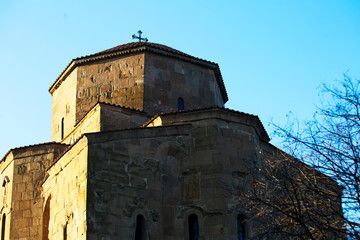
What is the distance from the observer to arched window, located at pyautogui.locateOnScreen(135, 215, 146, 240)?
15.3 metres

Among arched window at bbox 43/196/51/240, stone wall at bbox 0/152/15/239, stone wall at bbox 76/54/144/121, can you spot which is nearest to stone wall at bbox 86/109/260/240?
stone wall at bbox 76/54/144/121

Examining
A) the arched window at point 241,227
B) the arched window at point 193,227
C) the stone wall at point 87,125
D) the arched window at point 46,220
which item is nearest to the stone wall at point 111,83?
the stone wall at point 87,125

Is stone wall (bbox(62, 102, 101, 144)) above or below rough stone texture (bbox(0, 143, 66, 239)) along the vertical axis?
above

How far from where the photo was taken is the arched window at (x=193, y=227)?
15844mm

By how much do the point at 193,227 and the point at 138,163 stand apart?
209cm

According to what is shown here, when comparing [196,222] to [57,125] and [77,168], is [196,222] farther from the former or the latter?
[57,125]

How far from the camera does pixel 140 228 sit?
1543 cm

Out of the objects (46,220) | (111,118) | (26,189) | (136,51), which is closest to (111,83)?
(136,51)

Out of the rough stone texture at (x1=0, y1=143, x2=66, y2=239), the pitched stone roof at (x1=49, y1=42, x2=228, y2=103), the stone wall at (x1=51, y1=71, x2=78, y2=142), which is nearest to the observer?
the rough stone texture at (x1=0, y1=143, x2=66, y2=239)

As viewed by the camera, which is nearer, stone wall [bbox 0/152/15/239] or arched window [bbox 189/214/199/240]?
arched window [bbox 189/214/199/240]

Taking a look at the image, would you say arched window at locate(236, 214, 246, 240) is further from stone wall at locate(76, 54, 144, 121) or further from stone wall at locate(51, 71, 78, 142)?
stone wall at locate(51, 71, 78, 142)

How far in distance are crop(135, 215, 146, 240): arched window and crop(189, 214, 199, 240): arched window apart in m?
1.25

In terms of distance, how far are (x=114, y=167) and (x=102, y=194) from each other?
0.79 m

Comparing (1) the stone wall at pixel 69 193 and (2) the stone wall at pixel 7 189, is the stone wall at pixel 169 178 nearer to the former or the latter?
(1) the stone wall at pixel 69 193
